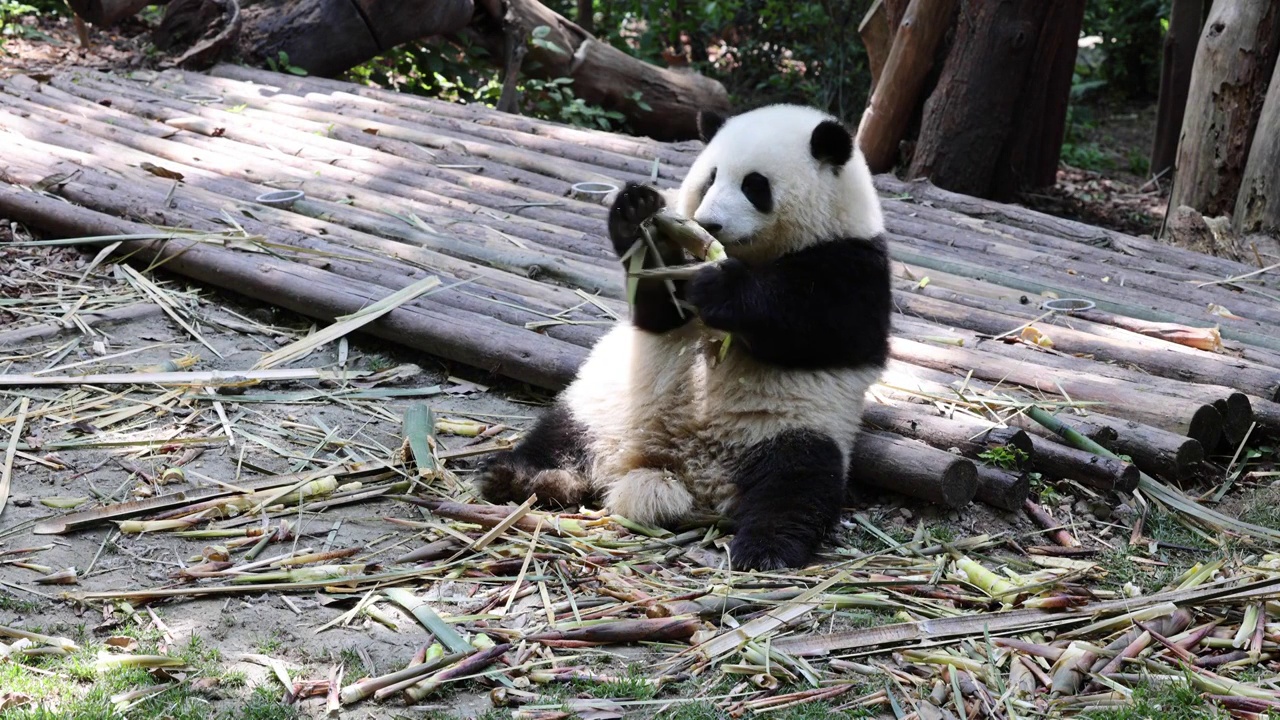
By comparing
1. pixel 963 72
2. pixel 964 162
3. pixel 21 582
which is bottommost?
pixel 21 582

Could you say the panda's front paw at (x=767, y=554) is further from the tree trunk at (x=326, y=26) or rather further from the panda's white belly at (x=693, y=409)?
the tree trunk at (x=326, y=26)

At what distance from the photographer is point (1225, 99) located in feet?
22.0

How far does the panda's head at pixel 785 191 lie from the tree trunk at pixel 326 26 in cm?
609

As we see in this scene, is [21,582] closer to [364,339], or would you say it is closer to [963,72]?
[364,339]

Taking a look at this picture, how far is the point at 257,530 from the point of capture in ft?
11.0

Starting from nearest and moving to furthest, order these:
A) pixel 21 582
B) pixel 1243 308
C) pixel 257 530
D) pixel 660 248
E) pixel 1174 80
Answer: pixel 21 582
pixel 257 530
pixel 660 248
pixel 1243 308
pixel 1174 80

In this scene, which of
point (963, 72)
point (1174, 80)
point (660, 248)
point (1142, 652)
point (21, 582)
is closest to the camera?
point (1142, 652)

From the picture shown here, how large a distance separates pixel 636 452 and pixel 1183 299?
2.97 metres

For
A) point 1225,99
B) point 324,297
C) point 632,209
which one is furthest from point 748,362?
point 1225,99

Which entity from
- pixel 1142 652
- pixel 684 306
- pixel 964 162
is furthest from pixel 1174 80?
pixel 1142 652

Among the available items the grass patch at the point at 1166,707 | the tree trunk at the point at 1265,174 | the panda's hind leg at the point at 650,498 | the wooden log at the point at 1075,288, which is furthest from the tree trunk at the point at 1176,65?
the grass patch at the point at 1166,707

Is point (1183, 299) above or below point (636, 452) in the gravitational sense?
above

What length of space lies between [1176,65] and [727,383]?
7.09 m

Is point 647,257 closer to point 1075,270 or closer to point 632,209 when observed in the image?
point 632,209
